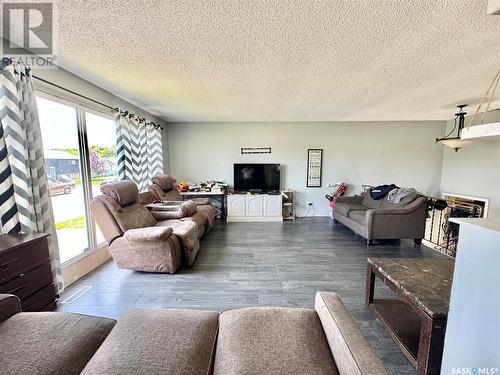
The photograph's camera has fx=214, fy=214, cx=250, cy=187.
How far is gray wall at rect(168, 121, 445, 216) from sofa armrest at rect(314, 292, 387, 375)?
4.29 m

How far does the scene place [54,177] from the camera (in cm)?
239

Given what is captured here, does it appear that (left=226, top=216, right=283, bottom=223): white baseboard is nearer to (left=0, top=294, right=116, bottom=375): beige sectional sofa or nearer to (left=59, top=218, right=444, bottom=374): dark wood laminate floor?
(left=59, top=218, right=444, bottom=374): dark wood laminate floor

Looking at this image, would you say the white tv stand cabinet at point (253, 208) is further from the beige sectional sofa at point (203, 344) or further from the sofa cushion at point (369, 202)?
the beige sectional sofa at point (203, 344)

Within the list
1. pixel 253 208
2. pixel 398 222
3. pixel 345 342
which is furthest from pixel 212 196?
pixel 345 342

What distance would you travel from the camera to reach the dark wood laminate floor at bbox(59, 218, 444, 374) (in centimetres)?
199

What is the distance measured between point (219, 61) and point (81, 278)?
285cm

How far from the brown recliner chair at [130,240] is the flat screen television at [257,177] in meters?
2.83

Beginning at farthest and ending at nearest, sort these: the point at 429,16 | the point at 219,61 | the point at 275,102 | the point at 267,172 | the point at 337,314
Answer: the point at 267,172
the point at 275,102
the point at 219,61
the point at 429,16
the point at 337,314

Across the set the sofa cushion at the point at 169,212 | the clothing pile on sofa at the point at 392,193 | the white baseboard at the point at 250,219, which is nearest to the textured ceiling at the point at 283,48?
the clothing pile on sofa at the point at 392,193

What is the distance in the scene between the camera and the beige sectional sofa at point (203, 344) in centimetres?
87

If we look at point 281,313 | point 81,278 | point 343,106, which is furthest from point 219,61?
point 81,278

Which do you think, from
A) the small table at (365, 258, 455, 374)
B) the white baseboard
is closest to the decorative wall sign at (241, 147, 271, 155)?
the white baseboard

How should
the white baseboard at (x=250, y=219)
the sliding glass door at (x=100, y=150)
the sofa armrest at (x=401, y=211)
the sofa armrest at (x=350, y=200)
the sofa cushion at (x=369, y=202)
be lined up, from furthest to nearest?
1. the white baseboard at (x=250, y=219)
2. the sofa armrest at (x=350, y=200)
3. the sofa cushion at (x=369, y=202)
4. the sofa armrest at (x=401, y=211)
5. the sliding glass door at (x=100, y=150)

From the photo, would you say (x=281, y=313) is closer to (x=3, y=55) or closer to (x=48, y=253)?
(x=48, y=253)
